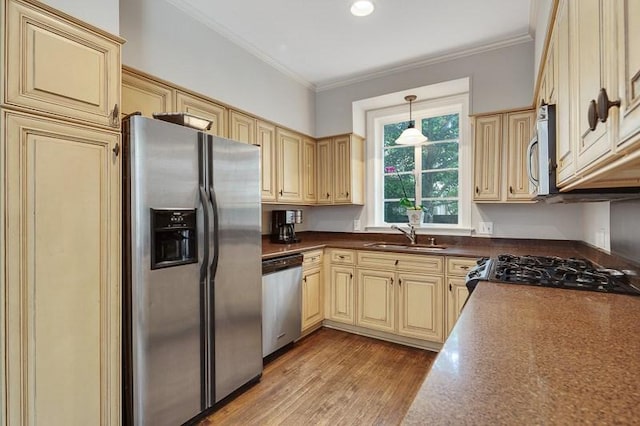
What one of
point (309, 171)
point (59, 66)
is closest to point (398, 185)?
point (309, 171)

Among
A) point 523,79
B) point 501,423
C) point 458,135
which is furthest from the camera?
point 458,135

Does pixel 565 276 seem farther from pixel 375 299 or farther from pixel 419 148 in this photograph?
pixel 419 148

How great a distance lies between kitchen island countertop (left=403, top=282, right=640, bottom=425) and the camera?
513 millimetres

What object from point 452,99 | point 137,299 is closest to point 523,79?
point 452,99

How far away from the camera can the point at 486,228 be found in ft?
10.1

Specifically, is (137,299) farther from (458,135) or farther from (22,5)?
(458,135)

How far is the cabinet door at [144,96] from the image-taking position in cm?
202

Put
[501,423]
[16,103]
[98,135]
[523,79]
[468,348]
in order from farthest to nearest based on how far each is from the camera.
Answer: [523,79] < [98,135] < [16,103] < [468,348] < [501,423]

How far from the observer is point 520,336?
84 cm

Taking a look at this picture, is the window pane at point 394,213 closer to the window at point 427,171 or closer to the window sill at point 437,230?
the window at point 427,171

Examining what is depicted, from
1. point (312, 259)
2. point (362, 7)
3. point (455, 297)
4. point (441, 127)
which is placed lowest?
point (455, 297)

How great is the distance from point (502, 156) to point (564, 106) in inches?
69.0

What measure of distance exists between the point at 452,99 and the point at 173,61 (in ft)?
8.88

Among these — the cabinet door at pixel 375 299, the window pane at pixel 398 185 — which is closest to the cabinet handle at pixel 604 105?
the cabinet door at pixel 375 299
